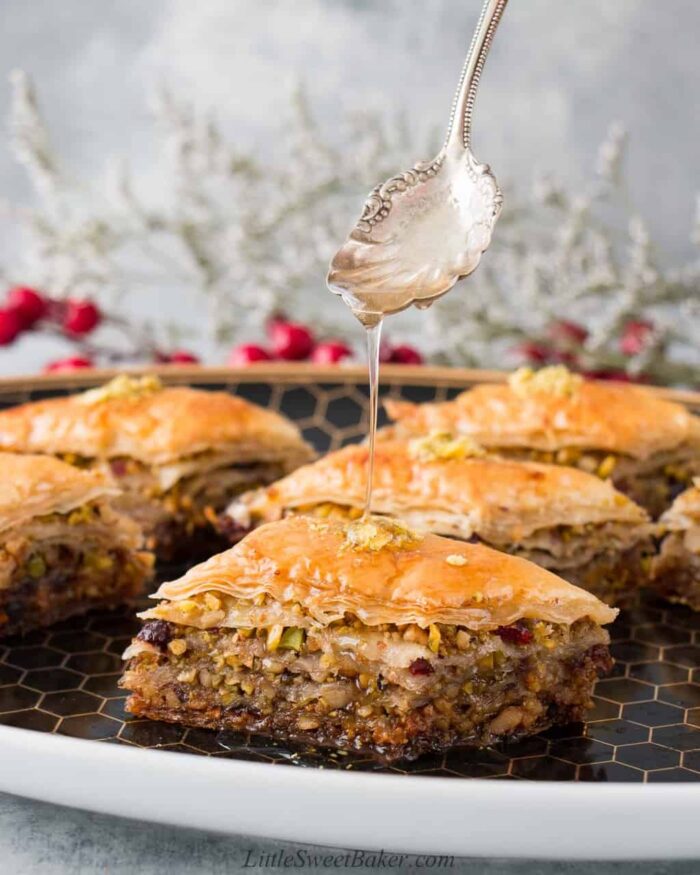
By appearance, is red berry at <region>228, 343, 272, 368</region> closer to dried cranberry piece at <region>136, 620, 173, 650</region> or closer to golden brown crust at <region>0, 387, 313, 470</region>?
golden brown crust at <region>0, 387, 313, 470</region>

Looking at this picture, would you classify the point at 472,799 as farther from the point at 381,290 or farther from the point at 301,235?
the point at 301,235

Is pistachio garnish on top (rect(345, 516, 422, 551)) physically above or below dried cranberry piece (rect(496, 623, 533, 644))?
above

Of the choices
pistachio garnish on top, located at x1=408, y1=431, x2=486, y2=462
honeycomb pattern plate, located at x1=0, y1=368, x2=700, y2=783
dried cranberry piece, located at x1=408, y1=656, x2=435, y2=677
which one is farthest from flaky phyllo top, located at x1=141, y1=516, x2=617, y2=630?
pistachio garnish on top, located at x1=408, y1=431, x2=486, y2=462

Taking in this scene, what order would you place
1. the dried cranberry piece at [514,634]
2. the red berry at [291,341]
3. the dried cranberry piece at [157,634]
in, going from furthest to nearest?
the red berry at [291,341]
the dried cranberry piece at [157,634]
the dried cranberry piece at [514,634]

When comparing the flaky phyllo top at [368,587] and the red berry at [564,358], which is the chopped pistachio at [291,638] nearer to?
the flaky phyllo top at [368,587]

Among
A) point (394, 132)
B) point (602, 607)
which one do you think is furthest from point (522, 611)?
point (394, 132)

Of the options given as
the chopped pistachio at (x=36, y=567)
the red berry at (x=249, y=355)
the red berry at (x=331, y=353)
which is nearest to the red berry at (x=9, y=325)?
the red berry at (x=249, y=355)

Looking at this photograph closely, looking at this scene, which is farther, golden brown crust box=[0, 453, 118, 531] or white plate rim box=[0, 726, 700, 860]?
golden brown crust box=[0, 453, 118, 531]
